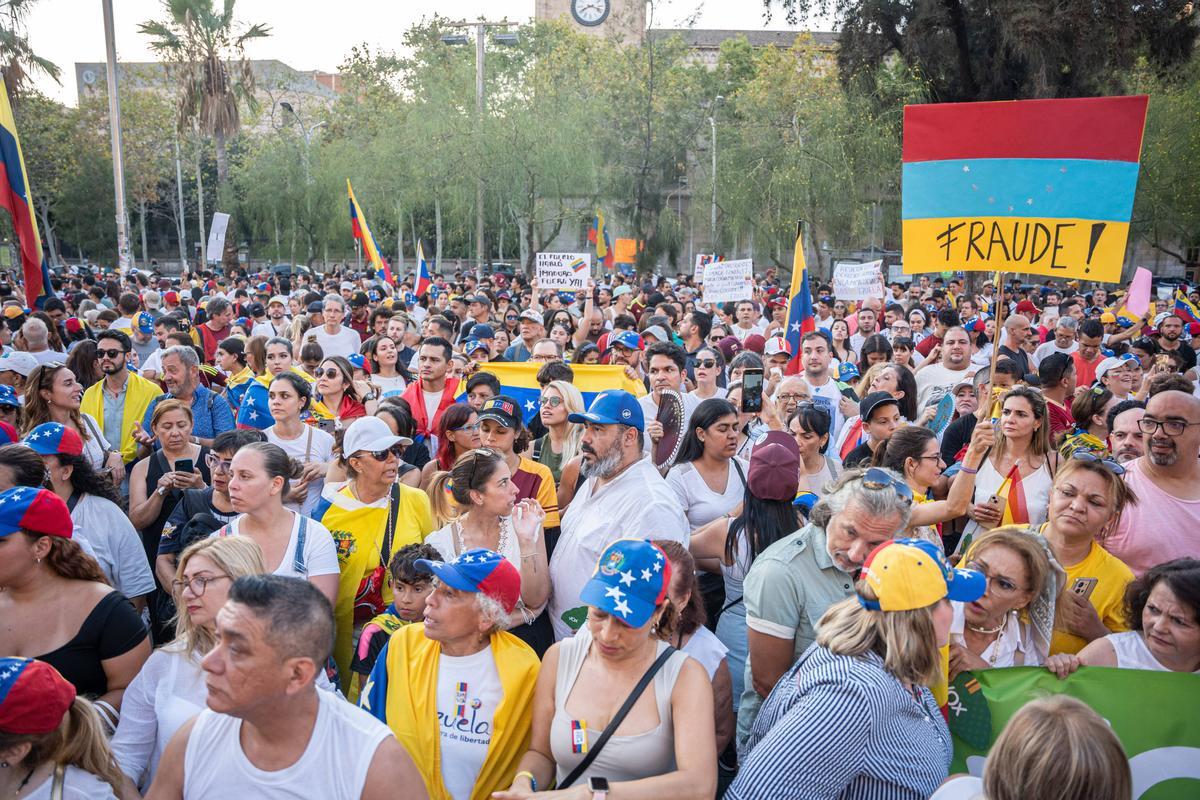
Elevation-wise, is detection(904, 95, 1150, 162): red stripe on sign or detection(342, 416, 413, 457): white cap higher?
detection(904, 95, 1150, 162): red stripe on sign

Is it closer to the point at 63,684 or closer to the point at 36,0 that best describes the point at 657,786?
the point at 63,684

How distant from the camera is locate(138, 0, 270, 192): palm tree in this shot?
131 feet

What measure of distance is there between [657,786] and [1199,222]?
138ft

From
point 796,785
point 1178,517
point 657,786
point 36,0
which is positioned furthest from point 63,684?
point 36,0

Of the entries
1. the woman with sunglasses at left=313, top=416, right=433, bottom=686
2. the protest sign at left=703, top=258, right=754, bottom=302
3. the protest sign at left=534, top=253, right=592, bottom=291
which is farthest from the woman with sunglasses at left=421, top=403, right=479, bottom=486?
the protest sign at left=703, top=258, right=754, bottom=302

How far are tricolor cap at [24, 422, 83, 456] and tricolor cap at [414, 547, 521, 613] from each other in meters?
2.26

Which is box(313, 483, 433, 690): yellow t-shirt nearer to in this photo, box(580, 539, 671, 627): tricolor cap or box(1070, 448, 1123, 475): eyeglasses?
box(580, 539, 671, 627): tricolor cap

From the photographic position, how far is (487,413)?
18.4 ft

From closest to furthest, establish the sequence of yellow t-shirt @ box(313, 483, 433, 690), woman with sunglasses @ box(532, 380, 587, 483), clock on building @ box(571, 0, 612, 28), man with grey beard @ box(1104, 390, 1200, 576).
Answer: yellow t-shirt @ box(313, 483, 433, 690)
man with grey beard @ box(1104, 390, 1200, 576)
woman with sunglasses @ box(532, 380, 587, 483)
clock on building @ box(571, 0, 612, 28)

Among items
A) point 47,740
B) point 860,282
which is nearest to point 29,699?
point 47,740

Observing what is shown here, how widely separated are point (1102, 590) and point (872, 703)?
6.55 feet

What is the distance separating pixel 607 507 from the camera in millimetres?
4441

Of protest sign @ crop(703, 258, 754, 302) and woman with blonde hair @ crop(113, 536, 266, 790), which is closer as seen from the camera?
woman with blonde hair @ crop(113, 536, 266, 790)

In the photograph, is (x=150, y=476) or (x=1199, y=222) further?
(x=1199, y=222)
